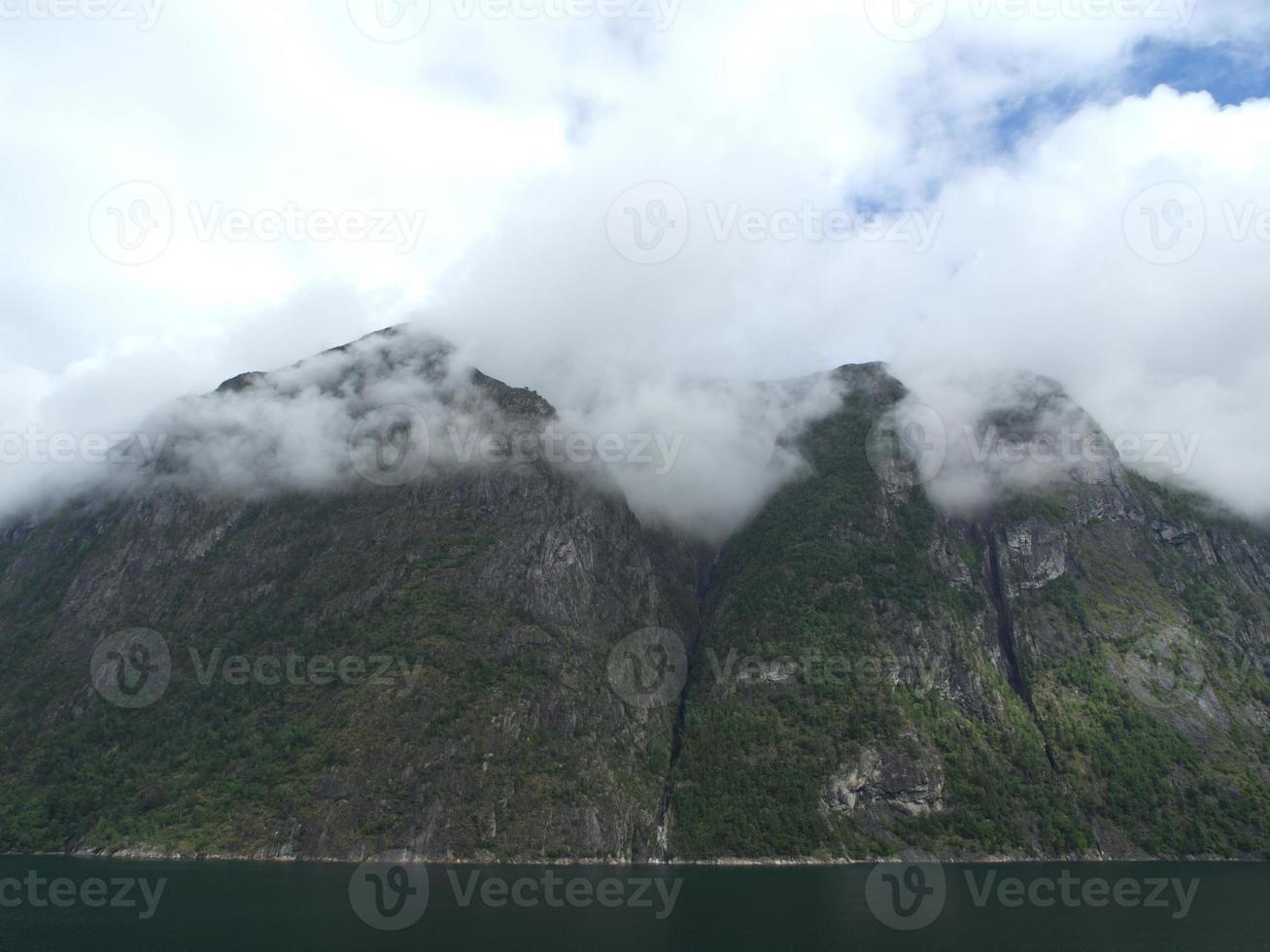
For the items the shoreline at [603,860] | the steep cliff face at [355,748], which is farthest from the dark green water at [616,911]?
the steep cliff face at [355,748]

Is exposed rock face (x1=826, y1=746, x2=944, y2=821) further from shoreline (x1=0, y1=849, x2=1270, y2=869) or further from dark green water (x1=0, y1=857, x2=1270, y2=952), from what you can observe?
dark green water (x1=0, y1=857, x2=1270, y2=952)

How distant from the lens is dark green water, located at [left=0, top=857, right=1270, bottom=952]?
7906 centimetres

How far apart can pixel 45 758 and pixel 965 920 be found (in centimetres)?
17007

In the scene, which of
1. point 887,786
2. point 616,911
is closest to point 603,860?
point 887,786

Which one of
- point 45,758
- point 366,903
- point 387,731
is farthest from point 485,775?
point 45,758

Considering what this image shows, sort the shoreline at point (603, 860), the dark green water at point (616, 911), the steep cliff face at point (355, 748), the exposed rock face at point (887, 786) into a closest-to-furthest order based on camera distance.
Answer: the dark green water at point (616, 911), the shoreline at point (603, 860), the steep cliff face at point (355, 748), the exposed rock face at point (887, 786)

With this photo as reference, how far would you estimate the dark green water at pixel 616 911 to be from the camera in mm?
79062

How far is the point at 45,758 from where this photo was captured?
572 ft

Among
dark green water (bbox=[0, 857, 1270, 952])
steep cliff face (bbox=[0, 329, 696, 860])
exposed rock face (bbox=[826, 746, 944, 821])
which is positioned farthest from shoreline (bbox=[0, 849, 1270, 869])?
exposed rock face (bbox=[826, 746, 944, 821])

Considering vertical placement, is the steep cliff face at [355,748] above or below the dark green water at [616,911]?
below

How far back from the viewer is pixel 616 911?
98.8 m

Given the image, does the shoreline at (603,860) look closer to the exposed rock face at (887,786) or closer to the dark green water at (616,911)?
the dark green water at (616,911)

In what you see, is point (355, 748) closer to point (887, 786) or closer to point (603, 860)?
point (603, 860)

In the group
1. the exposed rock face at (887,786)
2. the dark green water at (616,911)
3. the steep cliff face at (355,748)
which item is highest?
the dark green water at (616,911)
